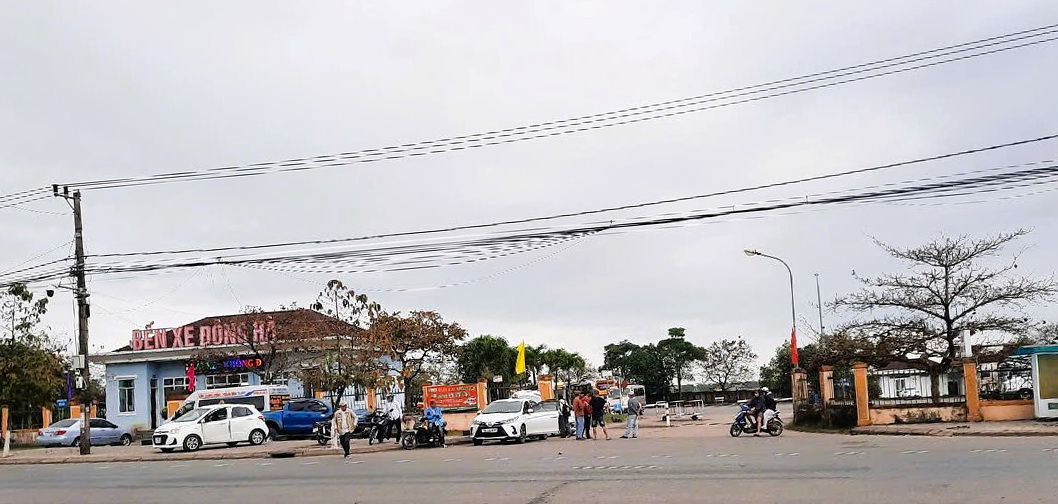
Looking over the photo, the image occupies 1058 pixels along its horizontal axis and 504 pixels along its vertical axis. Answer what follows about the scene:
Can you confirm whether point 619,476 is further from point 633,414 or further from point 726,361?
point 726,361

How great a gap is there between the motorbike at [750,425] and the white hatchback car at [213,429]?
1698 cm

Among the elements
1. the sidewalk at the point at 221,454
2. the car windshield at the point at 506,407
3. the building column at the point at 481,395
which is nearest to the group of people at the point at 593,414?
the car windshield at the point at 506,407

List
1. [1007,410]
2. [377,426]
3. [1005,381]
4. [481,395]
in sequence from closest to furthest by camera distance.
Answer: [1007,410], [1005,381], [377,426], [481,395]

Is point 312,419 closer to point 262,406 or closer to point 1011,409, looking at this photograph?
point 262,406

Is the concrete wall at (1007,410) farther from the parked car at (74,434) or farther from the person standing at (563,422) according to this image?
the parked car at (74,434)

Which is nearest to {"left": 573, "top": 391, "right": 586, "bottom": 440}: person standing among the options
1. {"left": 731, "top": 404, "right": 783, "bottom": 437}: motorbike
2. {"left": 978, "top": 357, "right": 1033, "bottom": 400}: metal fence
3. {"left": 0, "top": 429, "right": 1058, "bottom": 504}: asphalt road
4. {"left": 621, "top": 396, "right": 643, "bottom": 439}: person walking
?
{"left": 621, "top": 396, "right": 643, "bottom": 439}: person walking

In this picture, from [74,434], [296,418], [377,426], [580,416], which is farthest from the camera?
[74,434]

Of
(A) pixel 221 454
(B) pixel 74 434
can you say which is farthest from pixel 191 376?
(A) pixel 221 454

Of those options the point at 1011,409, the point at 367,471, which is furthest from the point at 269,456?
the point at 1011,409

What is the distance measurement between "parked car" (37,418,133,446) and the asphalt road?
16.0 meters

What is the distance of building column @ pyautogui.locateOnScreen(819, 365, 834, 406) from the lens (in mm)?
34500

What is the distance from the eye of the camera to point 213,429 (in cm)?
3500

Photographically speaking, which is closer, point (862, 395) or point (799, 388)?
point (862, 395)

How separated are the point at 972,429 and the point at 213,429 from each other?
24372mm
